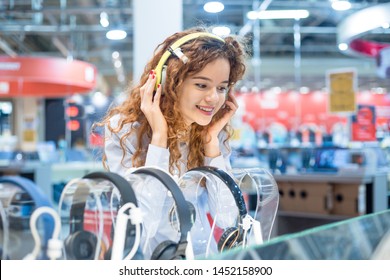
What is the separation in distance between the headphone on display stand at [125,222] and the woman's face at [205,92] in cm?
40

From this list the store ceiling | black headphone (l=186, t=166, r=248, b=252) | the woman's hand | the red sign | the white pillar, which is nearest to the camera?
black headphone (l=186, t=166, r=248, b=252)

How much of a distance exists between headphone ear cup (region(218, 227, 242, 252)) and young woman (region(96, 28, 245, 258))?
8.6 inches

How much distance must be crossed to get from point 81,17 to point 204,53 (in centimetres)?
1170

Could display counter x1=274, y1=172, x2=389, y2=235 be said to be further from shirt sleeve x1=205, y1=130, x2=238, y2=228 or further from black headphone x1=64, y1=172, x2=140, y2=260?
black headphone x1=64, y1=172, x2=140, y2=260

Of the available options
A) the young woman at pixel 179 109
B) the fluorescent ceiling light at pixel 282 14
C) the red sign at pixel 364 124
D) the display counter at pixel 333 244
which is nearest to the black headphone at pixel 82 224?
the display counter at pixel 333 244

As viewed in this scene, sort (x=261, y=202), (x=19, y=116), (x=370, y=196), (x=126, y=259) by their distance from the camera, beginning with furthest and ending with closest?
(x=19, y=116) → (x=370, y=196) → (x=261, y=202) → (x=126, y=259)

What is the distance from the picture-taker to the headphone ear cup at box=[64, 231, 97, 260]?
722 mm

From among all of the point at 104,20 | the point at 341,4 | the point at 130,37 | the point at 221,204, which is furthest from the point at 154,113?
the point at 130,37

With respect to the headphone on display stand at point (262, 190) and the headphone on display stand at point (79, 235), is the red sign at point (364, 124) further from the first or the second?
the headphone on display stand at point (79, 235)

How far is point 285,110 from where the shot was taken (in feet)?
55.6

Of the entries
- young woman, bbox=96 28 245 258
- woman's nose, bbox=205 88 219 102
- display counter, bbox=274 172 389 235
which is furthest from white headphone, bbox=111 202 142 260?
display counter, bbox=274 172 389 235

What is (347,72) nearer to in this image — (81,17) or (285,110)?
Answer: (81,17)

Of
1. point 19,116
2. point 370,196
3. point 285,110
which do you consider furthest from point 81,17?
point 370,196

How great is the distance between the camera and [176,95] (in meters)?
1.12
